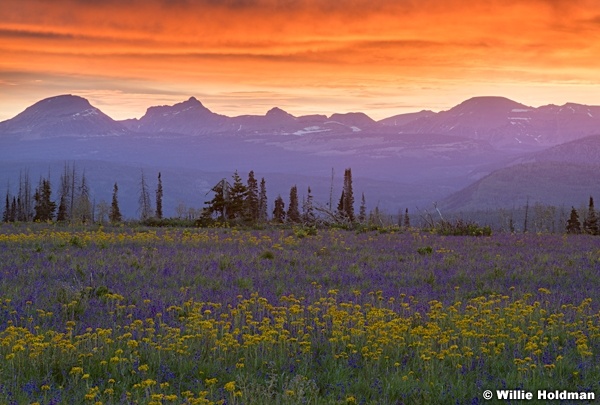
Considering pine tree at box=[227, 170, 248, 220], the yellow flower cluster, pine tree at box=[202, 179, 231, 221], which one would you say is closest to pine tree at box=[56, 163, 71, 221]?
pine tree at box=[202, 179, 231, 221]

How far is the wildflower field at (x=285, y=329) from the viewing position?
823cm

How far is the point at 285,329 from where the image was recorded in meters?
10.9

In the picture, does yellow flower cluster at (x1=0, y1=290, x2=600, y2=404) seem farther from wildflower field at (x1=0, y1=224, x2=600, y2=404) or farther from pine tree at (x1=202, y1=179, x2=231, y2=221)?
pine tree at (x1=202, y1=179, x2=231, y2=221)

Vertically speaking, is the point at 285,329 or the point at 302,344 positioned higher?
the point at 302,344

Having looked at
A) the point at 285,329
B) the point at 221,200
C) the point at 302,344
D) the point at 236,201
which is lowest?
the point at 236,201

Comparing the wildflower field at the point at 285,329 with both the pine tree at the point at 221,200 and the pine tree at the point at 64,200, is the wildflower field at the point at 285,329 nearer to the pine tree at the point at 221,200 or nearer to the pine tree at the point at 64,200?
the pine tree at the point at 221,200

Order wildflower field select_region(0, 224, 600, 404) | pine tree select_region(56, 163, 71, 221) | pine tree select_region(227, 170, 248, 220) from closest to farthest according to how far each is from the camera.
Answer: wildflower field select_region(0, 224, 600, 404) < pine tree select_region(227, 170, 248, 220) < pine tree select_region(56, 163, 71, 221)

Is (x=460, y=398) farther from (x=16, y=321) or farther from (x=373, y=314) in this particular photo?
(x=16, y=321)

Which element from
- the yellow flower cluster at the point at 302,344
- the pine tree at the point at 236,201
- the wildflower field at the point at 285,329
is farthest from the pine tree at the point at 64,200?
the yellow flower cluster at the point at 302,344

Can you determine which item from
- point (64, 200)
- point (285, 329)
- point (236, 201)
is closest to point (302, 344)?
point (285, 329)

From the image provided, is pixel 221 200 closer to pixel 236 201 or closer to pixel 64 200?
pixel 236 201

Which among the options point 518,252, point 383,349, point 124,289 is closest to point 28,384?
point 383,349

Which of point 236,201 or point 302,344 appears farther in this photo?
point 236,201

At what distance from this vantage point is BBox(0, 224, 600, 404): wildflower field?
8.23 meters
